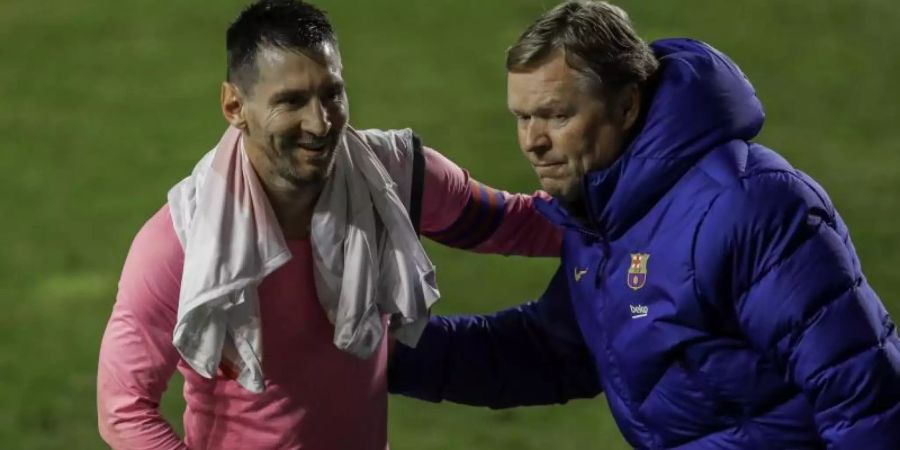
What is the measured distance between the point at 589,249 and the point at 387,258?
0.42 m

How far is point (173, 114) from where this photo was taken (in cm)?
746

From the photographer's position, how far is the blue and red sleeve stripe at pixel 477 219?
12.0 feet

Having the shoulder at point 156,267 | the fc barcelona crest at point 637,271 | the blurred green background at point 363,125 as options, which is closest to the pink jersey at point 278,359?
the shoulder at point 156,267

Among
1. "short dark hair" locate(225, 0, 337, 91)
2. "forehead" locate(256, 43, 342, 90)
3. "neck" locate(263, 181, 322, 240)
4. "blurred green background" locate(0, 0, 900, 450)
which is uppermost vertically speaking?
"short dark hair" locate(225, 0, 337, 91)

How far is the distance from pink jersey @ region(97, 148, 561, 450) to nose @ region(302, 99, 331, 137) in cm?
26

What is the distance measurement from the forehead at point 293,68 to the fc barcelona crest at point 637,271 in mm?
679

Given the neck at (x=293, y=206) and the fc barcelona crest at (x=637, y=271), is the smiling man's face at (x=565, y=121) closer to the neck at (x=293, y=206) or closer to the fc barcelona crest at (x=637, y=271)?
the fc barcelona crest at (x=637, y=271)

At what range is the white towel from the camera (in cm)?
315

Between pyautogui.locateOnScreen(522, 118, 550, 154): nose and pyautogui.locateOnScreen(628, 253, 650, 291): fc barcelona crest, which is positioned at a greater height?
pyautogui.locateOnScreen(522, 118, 550, 154): nose

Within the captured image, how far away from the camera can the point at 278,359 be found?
3326 millimetres

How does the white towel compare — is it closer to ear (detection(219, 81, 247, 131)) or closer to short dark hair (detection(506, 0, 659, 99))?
ear (detection(219, 81, 247, 131))

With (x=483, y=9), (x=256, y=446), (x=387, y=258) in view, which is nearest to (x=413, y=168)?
(x=387, y=258)

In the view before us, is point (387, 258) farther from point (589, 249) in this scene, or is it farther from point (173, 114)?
point (173, 114)

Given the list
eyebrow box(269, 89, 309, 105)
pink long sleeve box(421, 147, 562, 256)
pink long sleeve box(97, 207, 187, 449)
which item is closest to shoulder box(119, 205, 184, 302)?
pink long sleeve box(97, 207, 187, 449)
